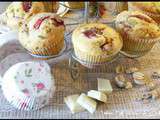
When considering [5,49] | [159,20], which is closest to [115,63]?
[159,20]

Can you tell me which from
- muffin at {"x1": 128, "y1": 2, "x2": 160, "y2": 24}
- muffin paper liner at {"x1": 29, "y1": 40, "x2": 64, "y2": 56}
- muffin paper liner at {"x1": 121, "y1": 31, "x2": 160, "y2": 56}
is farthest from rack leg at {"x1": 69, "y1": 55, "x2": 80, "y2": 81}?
muffin at {"x1": 128, "y1": 2, "x2": 160, "y2": 24}

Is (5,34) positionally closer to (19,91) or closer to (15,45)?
(15,45)

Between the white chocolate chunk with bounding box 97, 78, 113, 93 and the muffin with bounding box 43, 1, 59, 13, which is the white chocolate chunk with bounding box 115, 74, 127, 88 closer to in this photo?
the white chocolate chunk with bounding box 97, 78, 113, 93

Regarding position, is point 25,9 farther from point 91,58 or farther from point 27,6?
point 91,58

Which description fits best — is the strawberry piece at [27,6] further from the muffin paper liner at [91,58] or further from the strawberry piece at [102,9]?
the strawberry piece at [102,9]

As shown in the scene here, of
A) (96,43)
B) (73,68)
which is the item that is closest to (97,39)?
(96,43)

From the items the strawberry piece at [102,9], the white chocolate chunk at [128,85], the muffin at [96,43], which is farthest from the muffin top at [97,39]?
the strawberry piece at [102,9]
